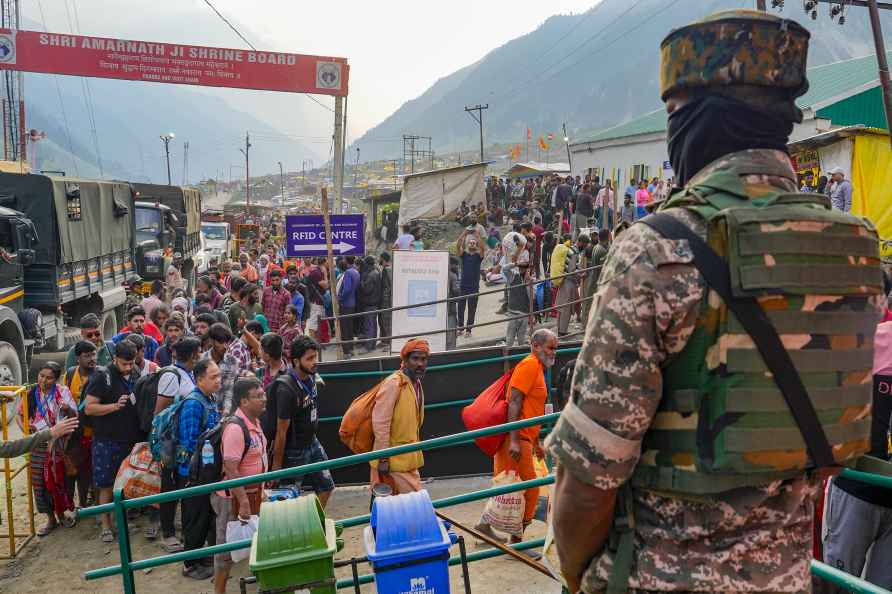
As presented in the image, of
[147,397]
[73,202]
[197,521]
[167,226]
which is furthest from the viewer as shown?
[167,226]

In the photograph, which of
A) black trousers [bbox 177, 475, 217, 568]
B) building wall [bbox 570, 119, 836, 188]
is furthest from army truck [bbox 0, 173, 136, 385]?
building wall [bbox 570, 119, 836, 188]

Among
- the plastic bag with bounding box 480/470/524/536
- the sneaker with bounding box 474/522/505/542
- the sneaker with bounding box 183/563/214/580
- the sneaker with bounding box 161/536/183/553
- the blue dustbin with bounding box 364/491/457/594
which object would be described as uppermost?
the blue dustbin with bounding box 364/491/457/594

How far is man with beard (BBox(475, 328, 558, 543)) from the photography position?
19.9 feet

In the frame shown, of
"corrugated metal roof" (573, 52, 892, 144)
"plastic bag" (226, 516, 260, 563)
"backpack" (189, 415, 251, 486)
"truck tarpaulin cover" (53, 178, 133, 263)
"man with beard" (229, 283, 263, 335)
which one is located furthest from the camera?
"corrugated metal roof" (573, 52, 892, 144)

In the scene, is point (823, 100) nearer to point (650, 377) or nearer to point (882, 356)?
point (882, 356)

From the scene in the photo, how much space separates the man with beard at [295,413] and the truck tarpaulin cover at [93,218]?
27.8ft

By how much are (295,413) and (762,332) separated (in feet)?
16.8

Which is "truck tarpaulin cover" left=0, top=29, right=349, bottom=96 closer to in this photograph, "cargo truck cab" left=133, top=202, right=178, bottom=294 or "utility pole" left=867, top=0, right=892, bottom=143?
"cargo truck cab" left=133, top=202, right=178, bottom=294

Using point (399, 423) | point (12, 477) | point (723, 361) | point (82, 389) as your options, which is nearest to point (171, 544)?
point (12, 477)

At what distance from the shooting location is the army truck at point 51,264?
1163 centimetres

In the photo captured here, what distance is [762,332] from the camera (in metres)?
1.58

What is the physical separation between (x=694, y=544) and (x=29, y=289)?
43.8ft

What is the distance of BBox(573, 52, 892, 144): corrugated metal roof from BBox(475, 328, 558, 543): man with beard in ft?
35.6

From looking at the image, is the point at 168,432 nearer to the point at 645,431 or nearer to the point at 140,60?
the point at 645,431
